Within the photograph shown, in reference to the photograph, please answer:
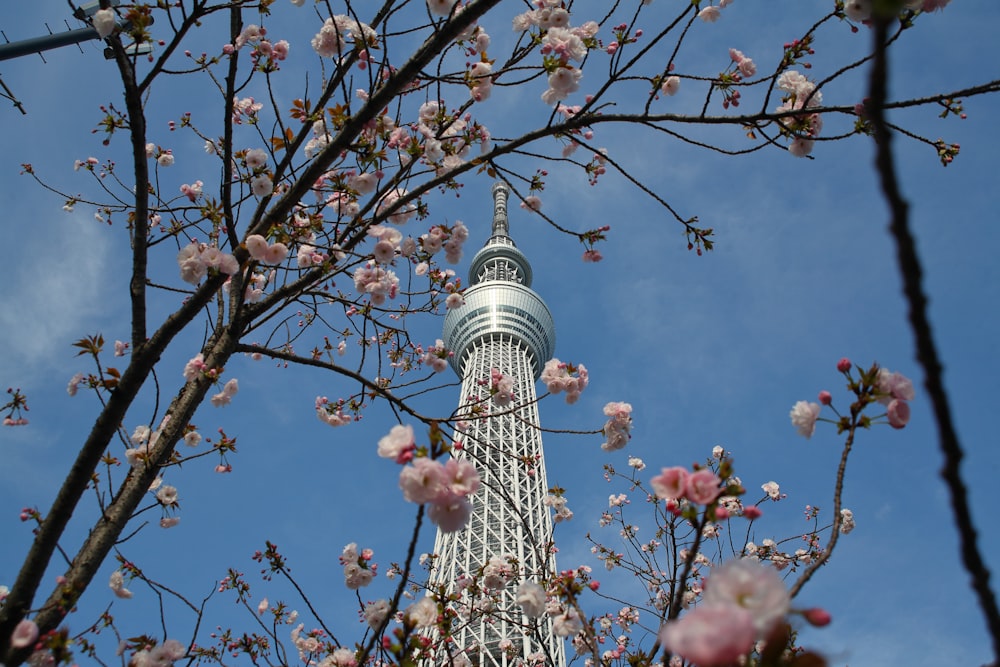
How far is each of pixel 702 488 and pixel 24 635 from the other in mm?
2019

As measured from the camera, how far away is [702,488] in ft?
4.77

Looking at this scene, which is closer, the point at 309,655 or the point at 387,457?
the point at 387,457

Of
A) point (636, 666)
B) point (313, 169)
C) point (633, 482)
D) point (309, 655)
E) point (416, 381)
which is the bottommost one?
point (636, 666)

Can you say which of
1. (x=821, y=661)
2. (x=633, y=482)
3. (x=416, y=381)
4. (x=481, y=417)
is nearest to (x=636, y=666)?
(x=481, y=417)

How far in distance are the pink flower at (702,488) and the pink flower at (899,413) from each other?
0.69 meters

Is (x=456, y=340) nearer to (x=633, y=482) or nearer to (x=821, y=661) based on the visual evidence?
(x=633, y=482)

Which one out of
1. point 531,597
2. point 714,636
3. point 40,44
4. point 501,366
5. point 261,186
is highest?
point 501,366

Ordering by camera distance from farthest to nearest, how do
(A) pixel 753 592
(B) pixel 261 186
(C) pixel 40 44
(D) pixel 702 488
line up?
(C) pixel 40 44 < (B) pixel 261 186 < (D) pixel 702 488 < (A) pixel 753 592

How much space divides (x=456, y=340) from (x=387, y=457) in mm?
37404

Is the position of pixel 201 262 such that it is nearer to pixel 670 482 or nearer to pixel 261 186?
pixel 261 186

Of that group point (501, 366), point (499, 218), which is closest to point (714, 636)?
point (501, 366)

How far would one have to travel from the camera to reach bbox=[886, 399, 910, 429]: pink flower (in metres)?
1.79

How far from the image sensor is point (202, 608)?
276cm

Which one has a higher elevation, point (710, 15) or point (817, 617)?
point (710, 15)
